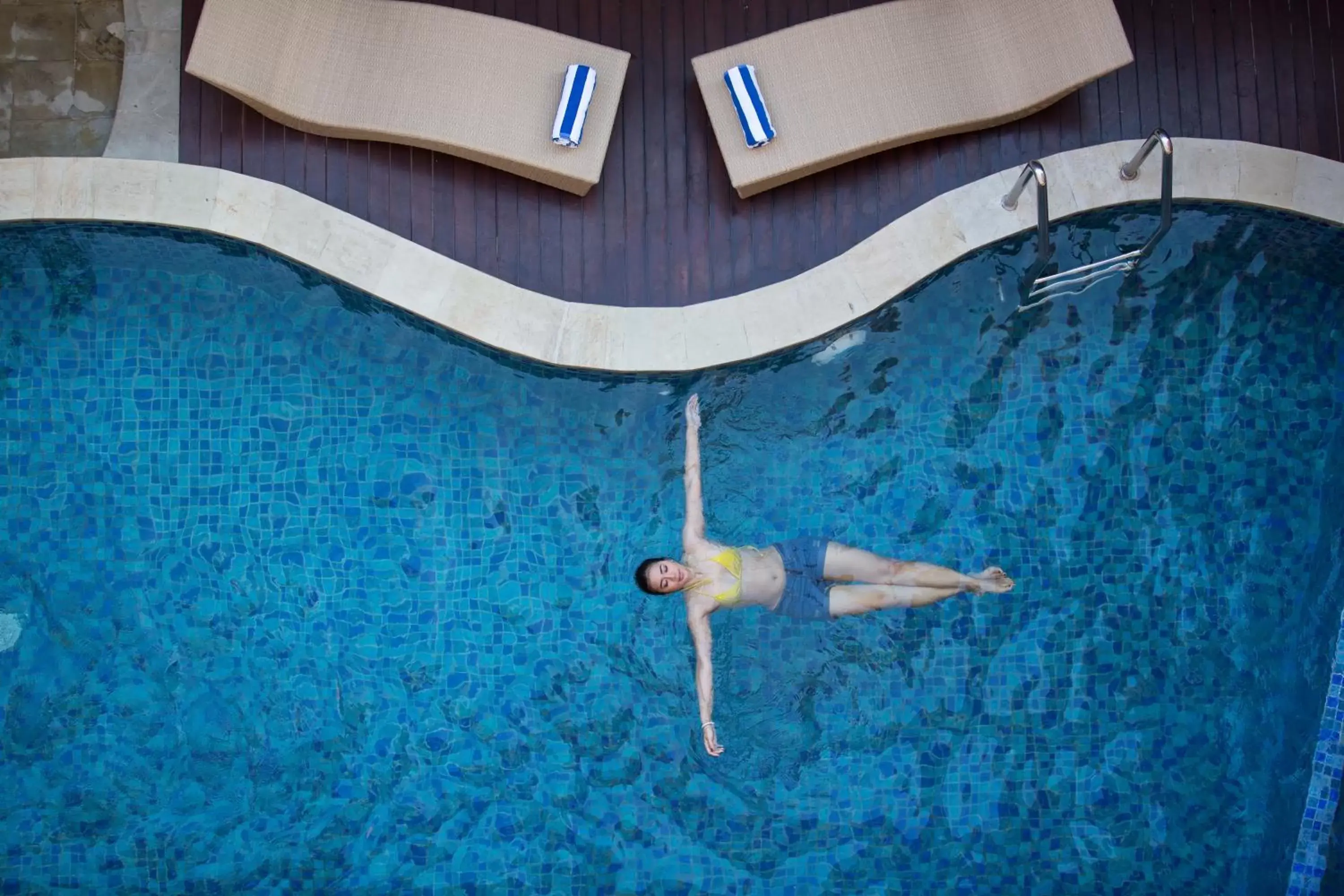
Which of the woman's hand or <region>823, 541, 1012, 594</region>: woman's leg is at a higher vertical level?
<region>823, 541, 1012, 594</region>: woman's leg

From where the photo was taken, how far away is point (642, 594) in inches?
245

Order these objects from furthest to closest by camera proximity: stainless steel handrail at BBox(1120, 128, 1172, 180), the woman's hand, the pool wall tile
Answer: the pool wall tile, the woman's hand, stainless steel handrail at BBox(1120, 128, 1172, 180)

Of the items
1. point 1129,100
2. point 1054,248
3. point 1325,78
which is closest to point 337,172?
point 1054,248

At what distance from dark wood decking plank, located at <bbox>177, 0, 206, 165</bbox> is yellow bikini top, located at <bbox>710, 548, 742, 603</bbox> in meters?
3.52

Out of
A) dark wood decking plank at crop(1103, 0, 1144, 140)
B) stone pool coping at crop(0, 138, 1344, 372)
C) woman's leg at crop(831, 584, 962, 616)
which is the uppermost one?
dark wood decking plank at crop(1103, 0, 1144, 140)

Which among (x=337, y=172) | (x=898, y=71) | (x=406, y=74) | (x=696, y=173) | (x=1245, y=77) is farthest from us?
(x=1245, y=77)

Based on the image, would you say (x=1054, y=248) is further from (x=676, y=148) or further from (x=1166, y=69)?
(x=676, y=148)

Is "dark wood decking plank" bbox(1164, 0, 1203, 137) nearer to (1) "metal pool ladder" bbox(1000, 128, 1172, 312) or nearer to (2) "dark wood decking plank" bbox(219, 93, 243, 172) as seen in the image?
(1) "metal pool ladder" bbox(1000, 128, 1172, 312)

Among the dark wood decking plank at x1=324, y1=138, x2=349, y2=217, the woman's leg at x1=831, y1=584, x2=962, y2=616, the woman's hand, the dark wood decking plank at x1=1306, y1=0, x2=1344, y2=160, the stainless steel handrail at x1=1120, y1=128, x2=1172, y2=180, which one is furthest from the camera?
the dark wood decking plank at x1=1306, y1=0, x2=1344, y2=160

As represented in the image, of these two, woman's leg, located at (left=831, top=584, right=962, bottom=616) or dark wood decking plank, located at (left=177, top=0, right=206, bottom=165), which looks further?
dark wood decking plank, located at (left=177, top=0, right=206, bottom=165)

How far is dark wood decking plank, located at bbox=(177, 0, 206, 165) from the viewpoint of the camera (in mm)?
6277

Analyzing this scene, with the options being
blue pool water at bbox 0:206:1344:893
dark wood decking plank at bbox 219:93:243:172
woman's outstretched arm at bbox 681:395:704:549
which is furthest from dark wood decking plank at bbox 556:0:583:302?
dark wood decking plank at bbox 219:93:243:172

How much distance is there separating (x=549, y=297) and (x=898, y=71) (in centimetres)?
220

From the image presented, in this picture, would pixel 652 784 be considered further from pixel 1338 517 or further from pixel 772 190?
pixel 1338 517
